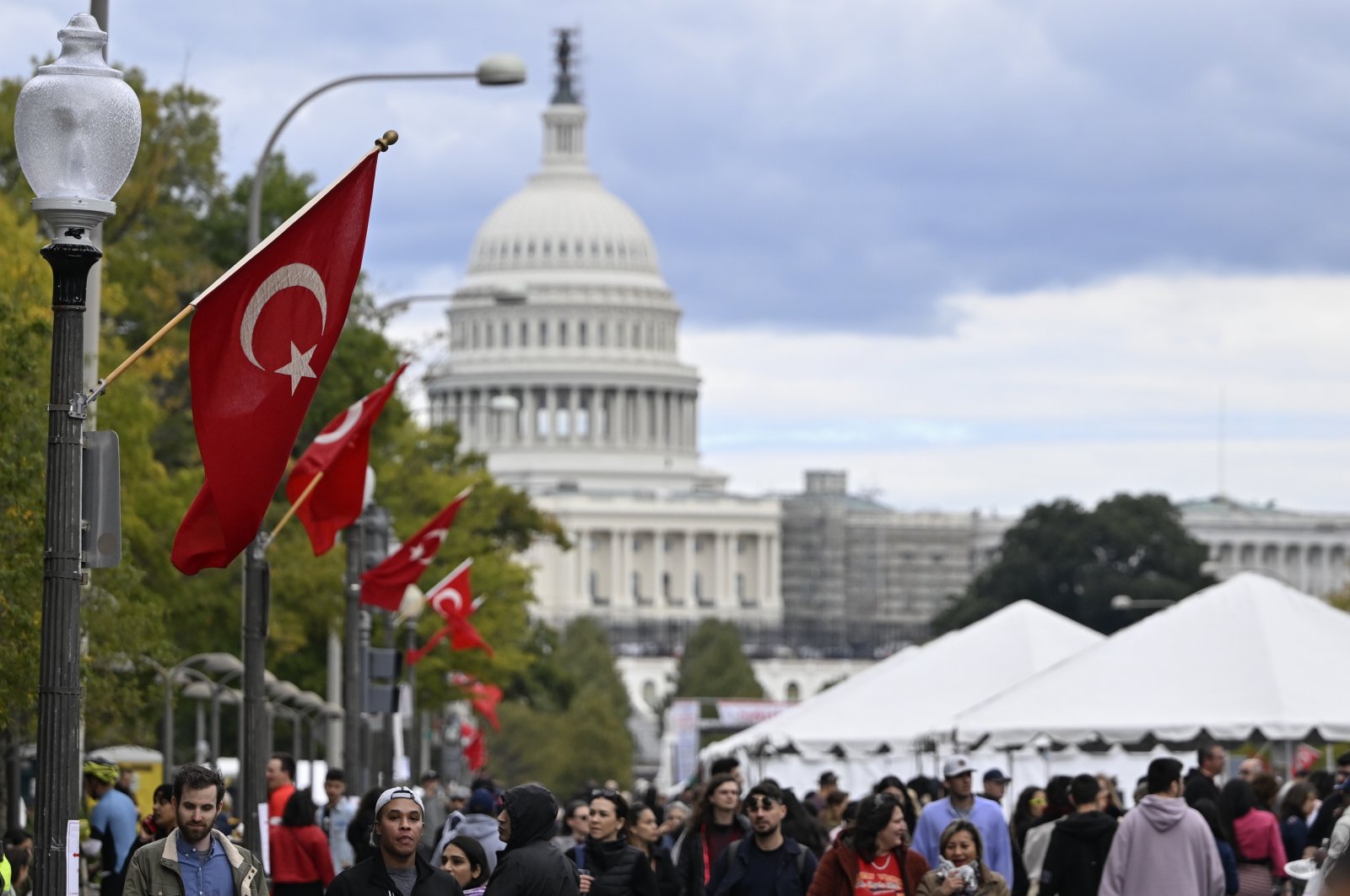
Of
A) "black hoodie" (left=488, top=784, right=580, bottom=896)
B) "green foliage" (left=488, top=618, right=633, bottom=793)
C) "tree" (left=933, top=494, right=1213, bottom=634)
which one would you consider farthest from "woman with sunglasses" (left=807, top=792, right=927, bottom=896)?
"tree" (left=933, top=494, right=1213, bottom=634)

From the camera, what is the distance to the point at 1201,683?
95.4 feet

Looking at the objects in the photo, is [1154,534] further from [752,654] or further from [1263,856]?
[1263,856]

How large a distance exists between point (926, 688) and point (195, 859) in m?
26.1

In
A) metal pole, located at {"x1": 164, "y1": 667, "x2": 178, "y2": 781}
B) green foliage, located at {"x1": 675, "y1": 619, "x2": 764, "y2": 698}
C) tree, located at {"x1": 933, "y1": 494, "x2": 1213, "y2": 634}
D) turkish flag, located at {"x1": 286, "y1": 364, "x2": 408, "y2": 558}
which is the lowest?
metal pole, located at {"x1": 164, "y1": 667, "x2": 178, "y2": 781}

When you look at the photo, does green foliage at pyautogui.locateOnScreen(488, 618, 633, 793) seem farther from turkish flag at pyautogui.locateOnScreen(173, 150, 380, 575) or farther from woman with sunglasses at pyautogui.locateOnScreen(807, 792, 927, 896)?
turkish flag at pyautogui.locateOnScreen(173, 150, 380, 575)

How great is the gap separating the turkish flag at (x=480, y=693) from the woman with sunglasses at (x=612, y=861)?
45196mm

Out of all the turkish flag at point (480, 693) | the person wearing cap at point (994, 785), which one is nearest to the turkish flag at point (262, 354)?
the person wearing cap at point (994, 785)

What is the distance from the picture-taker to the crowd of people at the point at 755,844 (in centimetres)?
1174

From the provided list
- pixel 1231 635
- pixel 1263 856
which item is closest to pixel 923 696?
pixel 1231 635

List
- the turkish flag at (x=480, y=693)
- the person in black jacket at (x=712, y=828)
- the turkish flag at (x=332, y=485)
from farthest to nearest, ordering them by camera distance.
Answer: the turkish flag at (x=480, y=693), the turkish flag at (x=332, y=485), the person in black jacket at (x=712, y=828)

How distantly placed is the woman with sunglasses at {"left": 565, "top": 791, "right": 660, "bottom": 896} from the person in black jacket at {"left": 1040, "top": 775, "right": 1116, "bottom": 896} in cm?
385

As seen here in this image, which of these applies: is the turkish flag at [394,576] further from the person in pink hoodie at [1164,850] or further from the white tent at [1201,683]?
the person in pink hoodie at [1164,850]

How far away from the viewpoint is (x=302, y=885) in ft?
61.5

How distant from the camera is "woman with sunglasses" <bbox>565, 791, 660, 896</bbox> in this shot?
14.6m
